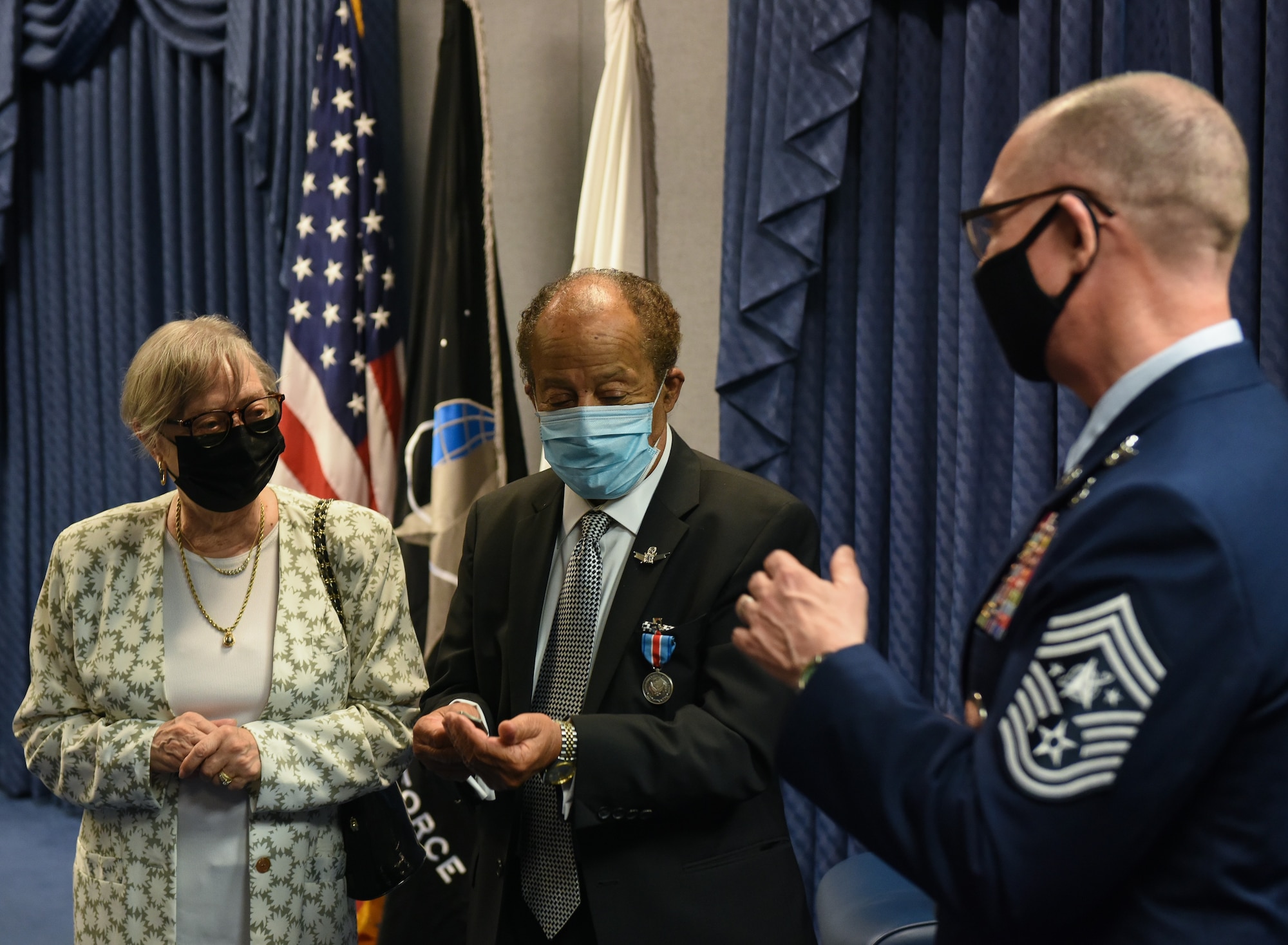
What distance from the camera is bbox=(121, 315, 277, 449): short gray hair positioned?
199cm

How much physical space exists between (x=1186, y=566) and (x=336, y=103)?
3.57m

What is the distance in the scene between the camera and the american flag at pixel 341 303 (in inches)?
155

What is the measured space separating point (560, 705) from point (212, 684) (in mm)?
629

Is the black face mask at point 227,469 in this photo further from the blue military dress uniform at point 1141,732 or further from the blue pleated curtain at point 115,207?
the blue pleated curtain at point 115,207

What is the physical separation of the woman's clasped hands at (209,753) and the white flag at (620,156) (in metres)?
1.98

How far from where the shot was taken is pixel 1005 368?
2.93 meters

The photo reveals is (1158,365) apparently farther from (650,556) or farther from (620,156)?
(620,156)

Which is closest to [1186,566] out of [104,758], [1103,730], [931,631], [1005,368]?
[1103,730]

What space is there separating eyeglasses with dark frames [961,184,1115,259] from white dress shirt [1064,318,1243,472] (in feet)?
0.46

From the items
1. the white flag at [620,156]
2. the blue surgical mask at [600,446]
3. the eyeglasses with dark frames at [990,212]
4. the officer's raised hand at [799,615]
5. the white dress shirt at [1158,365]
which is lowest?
the officer's raised hand at [799,615]

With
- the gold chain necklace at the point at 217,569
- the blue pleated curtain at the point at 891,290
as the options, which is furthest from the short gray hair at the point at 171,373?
the blue pleated curtain at the point at 891,290

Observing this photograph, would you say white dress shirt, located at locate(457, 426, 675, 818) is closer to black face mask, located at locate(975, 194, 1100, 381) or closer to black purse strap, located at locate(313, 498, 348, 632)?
black purse strap, located at locate(313, 498, 348, 632)

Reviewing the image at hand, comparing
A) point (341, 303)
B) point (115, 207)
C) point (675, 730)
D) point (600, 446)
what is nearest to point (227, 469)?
point (600, 446)

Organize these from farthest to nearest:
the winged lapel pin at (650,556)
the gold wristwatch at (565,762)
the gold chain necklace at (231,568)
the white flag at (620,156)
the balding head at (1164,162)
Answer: the white flag at (620,156) < the gold chain necklace at (231,568) < the winged lapel pin at (650,556) < the gold wristwatch at (565,762) < the balding head at (1164,162)
